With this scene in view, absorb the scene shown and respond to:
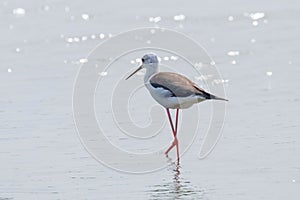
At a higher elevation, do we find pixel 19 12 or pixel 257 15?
pixel 19 12

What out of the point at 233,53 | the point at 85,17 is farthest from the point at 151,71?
the point at 85,17

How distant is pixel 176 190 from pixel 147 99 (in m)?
2.99

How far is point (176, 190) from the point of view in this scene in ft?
23.1

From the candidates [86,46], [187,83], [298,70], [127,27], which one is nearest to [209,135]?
[187,83]

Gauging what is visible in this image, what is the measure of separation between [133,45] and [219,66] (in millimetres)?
1782

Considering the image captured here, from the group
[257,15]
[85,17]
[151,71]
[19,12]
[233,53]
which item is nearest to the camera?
[151,71]

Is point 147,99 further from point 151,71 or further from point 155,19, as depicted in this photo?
point 155,19

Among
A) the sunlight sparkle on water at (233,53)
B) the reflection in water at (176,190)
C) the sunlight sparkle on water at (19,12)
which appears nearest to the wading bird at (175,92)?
Answer: the reflection in water at (176,190)

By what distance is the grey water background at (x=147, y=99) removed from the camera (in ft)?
23.4

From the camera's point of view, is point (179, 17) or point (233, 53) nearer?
point (233, 53)

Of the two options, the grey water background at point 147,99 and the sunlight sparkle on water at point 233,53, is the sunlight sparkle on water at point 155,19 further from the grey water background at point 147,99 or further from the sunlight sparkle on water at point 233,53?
the sunlight sparkle on water at point 233,53

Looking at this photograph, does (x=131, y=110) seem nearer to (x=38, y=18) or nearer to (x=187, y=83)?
(x=187, y=83)

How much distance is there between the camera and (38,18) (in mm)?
14539

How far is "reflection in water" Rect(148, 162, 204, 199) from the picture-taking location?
6863 mm
